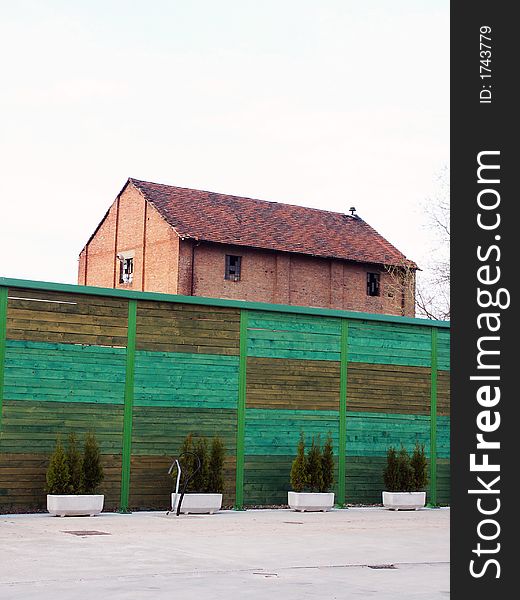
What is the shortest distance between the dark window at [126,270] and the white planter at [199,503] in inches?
1374

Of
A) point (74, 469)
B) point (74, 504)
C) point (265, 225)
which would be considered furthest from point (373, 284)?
point (74, 504)

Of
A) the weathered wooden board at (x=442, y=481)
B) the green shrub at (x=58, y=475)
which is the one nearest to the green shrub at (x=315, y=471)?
the weathered wooden board at (x=442, y=481)

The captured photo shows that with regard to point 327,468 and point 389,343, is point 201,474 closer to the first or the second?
point 327,468

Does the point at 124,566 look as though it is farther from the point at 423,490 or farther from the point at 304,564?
the point at 423,490

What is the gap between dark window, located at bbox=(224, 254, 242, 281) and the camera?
4906 centimetres

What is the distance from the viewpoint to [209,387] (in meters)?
18.7

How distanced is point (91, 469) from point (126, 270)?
3636cm

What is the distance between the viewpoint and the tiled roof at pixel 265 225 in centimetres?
4928

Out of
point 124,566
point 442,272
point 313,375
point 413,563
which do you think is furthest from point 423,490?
point 442,272

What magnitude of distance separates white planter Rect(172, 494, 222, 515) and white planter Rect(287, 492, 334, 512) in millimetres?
1591

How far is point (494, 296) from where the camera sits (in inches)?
201

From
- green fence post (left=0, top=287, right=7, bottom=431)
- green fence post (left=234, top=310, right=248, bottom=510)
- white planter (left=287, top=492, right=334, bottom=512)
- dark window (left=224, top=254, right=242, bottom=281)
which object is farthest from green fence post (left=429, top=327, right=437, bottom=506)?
dark window (left=224, top=254, right=242, bottom=281)

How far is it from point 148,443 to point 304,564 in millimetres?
7246

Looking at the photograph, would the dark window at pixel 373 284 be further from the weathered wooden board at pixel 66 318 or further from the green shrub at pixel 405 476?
the weathered wooden board at pixel 66 318
